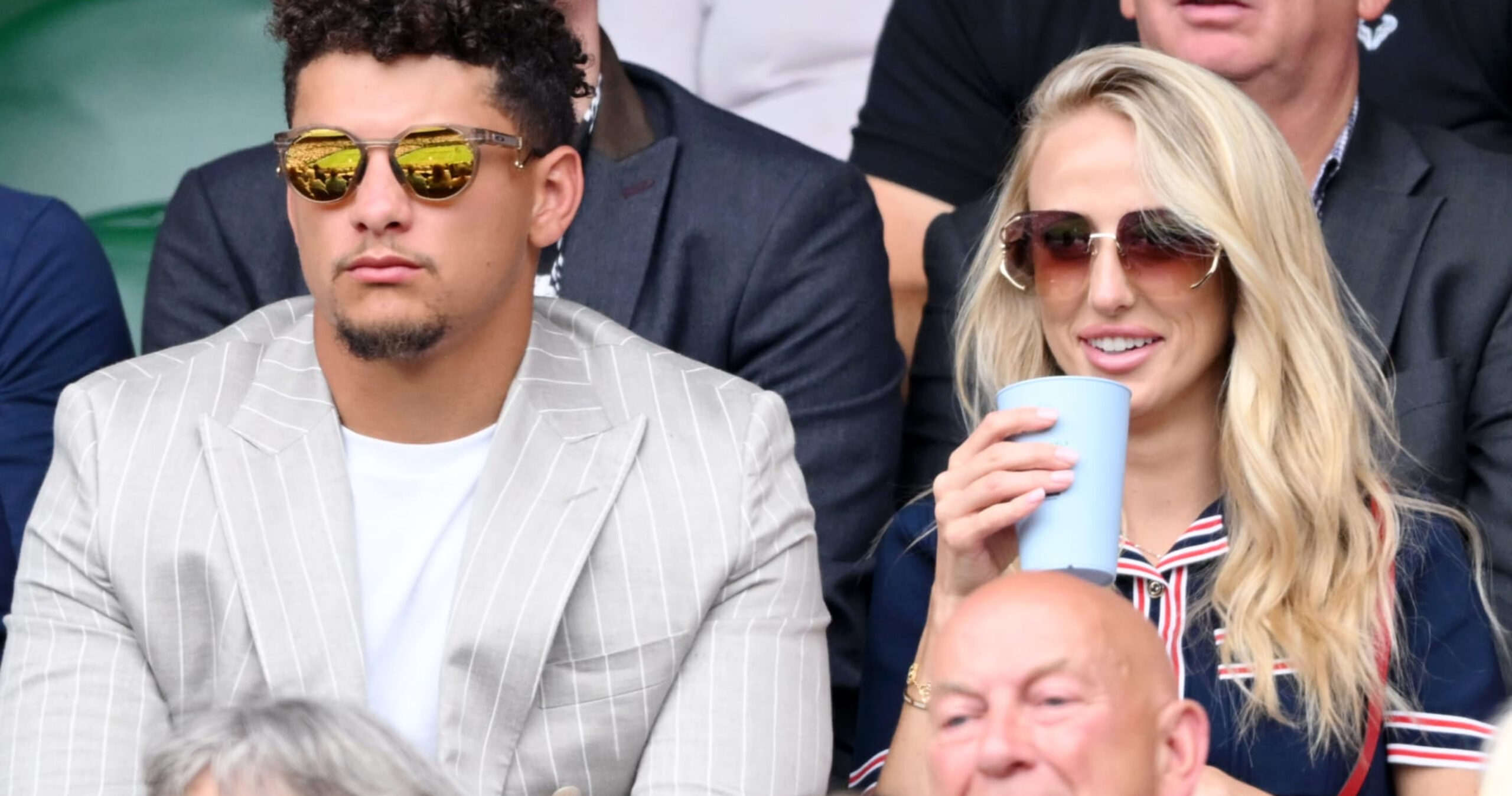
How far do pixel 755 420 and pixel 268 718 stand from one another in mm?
1185

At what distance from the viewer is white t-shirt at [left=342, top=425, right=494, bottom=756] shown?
3.25 metres

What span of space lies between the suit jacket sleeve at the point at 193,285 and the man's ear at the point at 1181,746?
92.4 inches

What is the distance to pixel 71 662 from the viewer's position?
317 centimetres

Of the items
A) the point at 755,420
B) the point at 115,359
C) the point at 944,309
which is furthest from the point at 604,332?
the point at 115,359

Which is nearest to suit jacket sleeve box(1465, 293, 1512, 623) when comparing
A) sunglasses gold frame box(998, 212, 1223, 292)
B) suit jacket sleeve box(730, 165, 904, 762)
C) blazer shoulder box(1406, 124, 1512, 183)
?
blazer shoulder box(1406, 124, 1512, 183)

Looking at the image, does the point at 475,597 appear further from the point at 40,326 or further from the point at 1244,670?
the point at 40,326

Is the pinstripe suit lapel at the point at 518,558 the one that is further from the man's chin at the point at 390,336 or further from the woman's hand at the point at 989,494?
the woman's hand at the point at 989,494

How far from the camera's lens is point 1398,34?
4.69 metres

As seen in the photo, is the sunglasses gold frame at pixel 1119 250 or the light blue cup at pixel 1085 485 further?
the sunglasses gold frame at pixel 1119 250

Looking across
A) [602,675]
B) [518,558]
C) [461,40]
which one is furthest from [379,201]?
[602,675]

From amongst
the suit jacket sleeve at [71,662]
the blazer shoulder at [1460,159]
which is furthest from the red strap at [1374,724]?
the suit jacket sleeve at [71,662]

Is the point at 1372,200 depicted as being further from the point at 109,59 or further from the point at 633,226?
the point at 109,59

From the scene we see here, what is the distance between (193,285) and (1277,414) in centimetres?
210

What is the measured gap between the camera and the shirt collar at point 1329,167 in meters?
4.10
